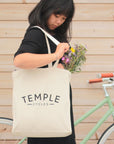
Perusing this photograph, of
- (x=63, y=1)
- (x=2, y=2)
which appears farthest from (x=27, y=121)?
(x=2, y=2)

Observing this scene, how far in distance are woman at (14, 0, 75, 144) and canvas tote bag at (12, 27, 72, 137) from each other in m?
0.06

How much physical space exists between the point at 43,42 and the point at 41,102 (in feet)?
0.98

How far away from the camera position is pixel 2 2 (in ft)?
7.25

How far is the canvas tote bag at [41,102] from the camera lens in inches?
44.8

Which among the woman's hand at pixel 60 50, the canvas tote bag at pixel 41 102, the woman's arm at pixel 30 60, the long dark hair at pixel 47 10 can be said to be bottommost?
the canvas tote bag at pixel 41 102

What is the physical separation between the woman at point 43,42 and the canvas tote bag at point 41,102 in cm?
6

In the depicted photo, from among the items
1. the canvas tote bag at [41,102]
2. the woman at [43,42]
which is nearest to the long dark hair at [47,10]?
the woman at [43,42]

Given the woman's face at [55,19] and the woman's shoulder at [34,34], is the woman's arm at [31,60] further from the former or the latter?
the woman's face at [55,19]

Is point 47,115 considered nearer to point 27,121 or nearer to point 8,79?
point 27,121

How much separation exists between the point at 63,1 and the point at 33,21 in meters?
0.19

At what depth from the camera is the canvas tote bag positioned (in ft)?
3.73

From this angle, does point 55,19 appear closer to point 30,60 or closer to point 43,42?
point 43,42

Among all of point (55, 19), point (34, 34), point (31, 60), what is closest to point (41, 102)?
point (31, 60)

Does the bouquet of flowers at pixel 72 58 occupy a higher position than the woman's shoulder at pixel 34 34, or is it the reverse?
the woman's shoulder at pixel 34 34
